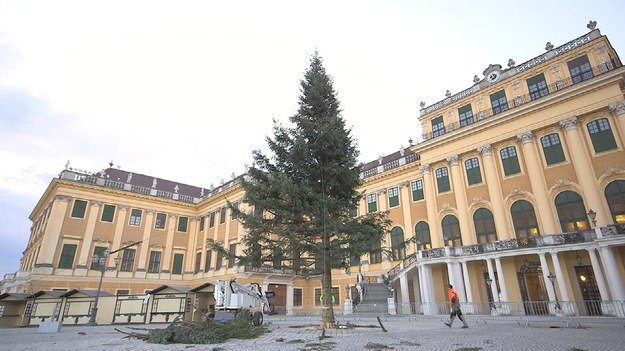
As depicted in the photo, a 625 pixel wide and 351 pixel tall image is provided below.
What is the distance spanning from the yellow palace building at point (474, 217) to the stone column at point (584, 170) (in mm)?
78

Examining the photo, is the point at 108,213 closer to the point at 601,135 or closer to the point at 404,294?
the point at 404,294

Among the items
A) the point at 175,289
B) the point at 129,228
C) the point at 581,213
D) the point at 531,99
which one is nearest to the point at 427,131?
the point at 531,99

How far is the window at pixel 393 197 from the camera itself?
32316 millimetres

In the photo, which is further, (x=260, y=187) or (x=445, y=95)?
(x=445, y=95)

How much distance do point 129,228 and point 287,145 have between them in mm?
29967

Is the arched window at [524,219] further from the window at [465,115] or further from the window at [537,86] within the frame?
the window at [537,86]

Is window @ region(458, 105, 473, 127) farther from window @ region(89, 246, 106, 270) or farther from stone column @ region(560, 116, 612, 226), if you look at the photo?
window @ region(89, 246, 106, 270)

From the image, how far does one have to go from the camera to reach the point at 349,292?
31.5 metres

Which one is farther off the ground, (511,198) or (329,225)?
(511,198)

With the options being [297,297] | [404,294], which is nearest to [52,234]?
[297,297]

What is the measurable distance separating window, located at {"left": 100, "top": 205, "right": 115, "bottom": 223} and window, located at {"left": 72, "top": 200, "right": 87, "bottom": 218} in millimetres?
1726

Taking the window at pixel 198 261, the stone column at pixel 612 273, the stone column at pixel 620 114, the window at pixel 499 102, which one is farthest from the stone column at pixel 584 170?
the window at pixel 198 261

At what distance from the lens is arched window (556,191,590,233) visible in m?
21.7

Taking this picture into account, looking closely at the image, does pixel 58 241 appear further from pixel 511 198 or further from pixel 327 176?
pixel 511 198
